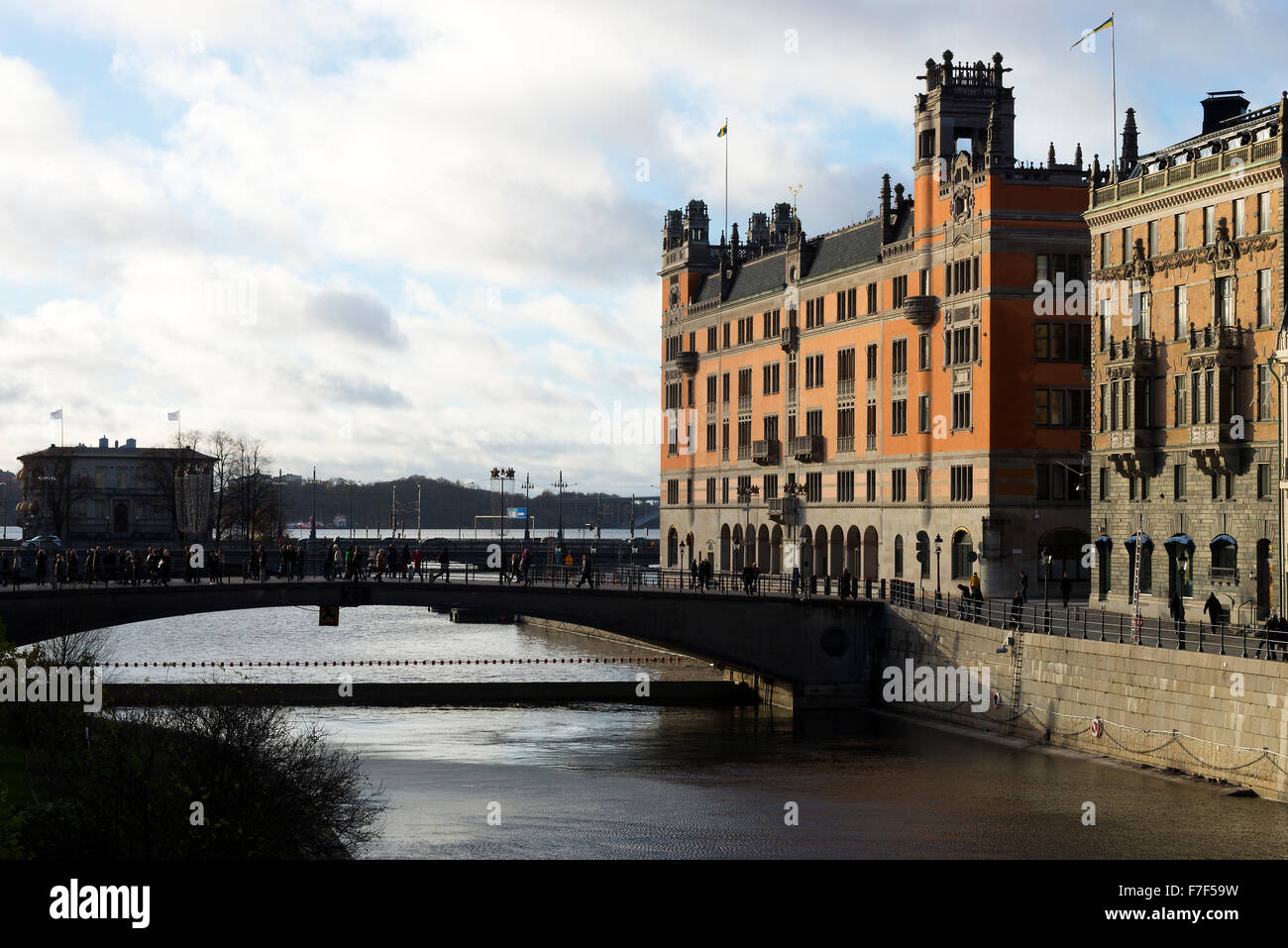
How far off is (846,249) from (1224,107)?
3150 centimetres

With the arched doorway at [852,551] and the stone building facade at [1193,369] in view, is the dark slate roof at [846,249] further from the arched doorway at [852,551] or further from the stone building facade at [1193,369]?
the stone building facade at [1193,369]

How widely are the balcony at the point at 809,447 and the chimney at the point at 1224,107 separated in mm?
36525

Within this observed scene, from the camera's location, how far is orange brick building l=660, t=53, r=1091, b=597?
87.5m

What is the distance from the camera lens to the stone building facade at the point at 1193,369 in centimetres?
6606

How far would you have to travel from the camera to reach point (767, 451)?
4518 inches

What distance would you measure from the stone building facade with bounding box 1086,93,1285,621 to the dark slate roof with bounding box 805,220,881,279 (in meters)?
23.5

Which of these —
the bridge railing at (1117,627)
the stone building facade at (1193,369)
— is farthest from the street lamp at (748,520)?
the stone building facade at (1193,369)

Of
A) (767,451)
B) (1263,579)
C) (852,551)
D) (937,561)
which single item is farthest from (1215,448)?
(767,451)

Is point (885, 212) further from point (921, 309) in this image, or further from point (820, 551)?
point (820, 551)

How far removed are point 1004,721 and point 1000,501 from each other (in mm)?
25646

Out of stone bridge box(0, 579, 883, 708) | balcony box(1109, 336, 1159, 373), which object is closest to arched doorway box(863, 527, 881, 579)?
stone bridge box(0, 579, 883, 708)
